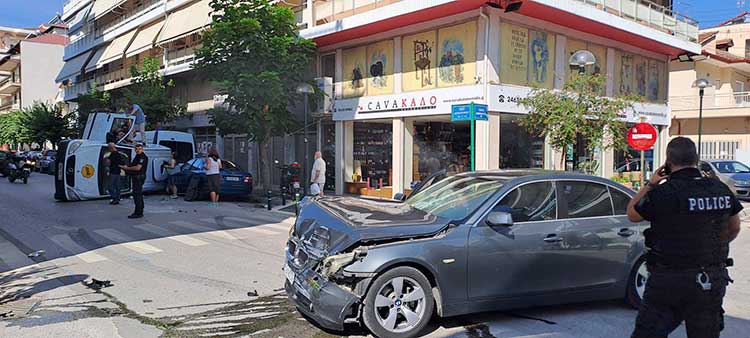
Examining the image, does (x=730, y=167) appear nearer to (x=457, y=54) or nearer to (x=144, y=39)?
(x=457, y=54)

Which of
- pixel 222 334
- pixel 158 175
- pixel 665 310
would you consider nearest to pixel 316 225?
pixel 222 334

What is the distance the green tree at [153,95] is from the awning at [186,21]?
180 centimetres

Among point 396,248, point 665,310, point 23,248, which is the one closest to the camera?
point 665,310

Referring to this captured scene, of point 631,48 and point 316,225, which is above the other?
point 631,48

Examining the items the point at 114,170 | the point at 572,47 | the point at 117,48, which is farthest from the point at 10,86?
the point at 572,47

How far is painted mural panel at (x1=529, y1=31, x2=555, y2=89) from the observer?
Answer: 16781mm

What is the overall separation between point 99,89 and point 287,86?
83.6 ft

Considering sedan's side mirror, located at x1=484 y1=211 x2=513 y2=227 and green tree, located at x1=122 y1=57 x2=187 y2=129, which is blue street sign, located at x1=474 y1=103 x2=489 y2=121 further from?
green tree, located at x1=122 y1=57 x2=187 y2=129

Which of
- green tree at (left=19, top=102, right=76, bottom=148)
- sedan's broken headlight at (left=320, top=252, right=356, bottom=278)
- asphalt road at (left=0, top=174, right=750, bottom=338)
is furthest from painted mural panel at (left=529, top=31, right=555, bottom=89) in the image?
green tree at (left=19, top=102, right=76, bottom=148)

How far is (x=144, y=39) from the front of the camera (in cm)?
3180

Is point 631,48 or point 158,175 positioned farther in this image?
point 631,48

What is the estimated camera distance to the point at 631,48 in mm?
20938

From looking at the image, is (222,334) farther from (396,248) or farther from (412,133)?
(412,133)

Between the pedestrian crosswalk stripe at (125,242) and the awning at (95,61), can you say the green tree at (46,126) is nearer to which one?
the awning at (95,61)
